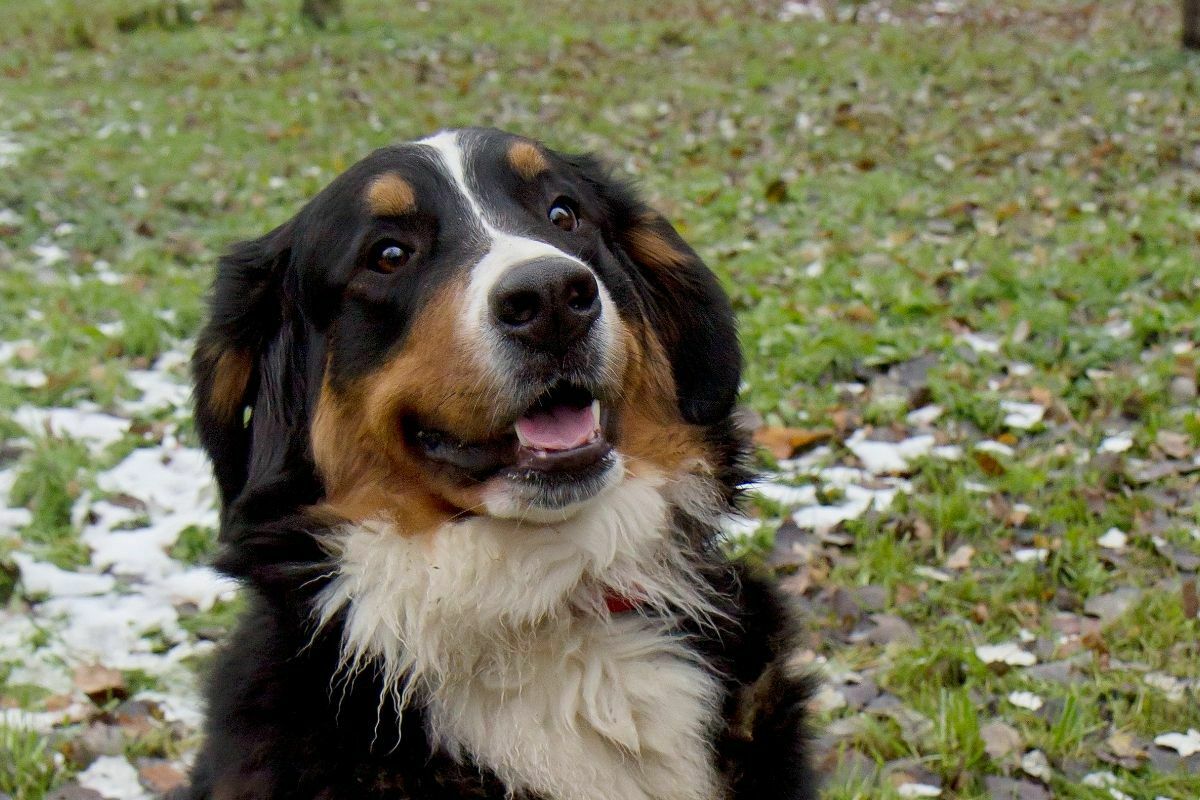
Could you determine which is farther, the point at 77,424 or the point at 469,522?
the point at 77,424

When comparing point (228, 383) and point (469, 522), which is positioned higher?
point (228, 383)

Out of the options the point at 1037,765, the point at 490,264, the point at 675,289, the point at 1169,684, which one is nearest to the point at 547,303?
the point at 490,264

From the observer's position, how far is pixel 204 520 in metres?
5.11

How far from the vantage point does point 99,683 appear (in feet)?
13.4

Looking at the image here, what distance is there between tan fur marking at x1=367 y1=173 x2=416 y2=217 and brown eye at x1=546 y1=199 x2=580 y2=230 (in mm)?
371

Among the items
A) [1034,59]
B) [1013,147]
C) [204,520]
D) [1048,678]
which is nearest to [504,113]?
[1013,147]

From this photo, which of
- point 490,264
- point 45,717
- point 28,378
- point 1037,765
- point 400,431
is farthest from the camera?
point 28,378

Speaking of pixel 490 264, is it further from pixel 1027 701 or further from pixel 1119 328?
pixel 1119 328

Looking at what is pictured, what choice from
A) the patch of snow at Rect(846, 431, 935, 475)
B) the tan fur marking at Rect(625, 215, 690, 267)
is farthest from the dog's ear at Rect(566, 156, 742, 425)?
the patch of snow at Rect(846, 431, 935, 475)

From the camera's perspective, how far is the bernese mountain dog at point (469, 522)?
271cm

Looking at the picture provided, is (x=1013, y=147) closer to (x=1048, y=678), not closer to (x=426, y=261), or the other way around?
(x=1048, y=678)

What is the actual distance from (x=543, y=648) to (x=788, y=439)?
9.67ft

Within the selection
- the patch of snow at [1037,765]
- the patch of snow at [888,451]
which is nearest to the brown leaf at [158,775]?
the patch of snow at [1037,765]

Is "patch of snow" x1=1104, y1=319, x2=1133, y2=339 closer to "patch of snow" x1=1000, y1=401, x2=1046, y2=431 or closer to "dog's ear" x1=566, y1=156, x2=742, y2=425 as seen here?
"patch of snow" x1=1000, y1=401, x2=1046, y2=431
